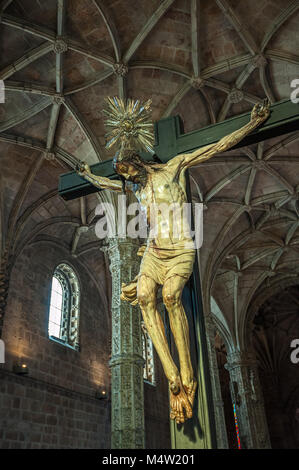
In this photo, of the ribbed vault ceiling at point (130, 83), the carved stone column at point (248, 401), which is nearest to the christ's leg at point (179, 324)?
the ribbed vault ceiling at point (130, 83)

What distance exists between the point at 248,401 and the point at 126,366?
11674 millimetres

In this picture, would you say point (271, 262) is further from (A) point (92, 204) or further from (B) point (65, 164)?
(B) point (65, 164)

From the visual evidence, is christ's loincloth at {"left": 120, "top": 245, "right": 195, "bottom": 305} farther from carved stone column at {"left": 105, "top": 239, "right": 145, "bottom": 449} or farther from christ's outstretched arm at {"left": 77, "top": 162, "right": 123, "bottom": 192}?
carved stone column at {"left": 105, "top": 239, "right": 145, "bottom": 449}

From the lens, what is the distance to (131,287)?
256 cm

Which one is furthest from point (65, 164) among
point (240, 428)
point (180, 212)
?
point (240, 428)

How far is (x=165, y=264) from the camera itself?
247 cm

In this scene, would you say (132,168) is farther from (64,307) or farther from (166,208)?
(64,307)

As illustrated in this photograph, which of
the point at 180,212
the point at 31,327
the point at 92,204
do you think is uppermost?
the point at 92,204

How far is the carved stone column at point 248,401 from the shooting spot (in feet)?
56.9

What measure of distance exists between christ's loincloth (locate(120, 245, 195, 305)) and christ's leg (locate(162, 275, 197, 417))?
5 centimetres

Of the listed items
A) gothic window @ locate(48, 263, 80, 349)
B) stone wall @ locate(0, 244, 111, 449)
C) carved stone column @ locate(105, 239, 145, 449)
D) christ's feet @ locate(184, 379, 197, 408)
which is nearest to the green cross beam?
christ's feet @ locate(184, 379, 197, 408)

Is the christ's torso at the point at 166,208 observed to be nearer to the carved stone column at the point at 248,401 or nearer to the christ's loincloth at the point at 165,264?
the christ's loincloth at the point at 165,264

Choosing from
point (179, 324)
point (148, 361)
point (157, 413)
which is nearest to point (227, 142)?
point (179, 324)

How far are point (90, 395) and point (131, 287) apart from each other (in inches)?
545
